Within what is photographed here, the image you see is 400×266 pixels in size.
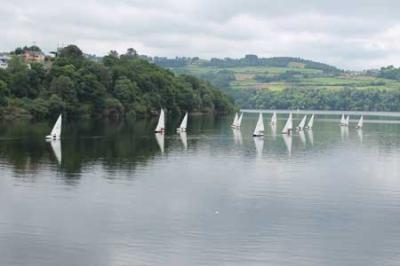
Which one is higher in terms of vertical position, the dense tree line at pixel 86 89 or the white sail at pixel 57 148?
the dense tree line at pixel 86 89

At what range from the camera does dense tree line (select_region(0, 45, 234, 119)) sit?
138900 millimetres

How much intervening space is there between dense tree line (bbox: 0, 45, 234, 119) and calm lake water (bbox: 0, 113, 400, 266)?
194 feet

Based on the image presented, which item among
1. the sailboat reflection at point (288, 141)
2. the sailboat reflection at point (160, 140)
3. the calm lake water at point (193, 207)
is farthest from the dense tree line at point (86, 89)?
the calm lake water at point (193, 207)

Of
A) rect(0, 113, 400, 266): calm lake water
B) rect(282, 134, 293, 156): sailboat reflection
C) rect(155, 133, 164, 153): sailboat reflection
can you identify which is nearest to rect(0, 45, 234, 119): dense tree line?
rect(155, 133, 164, 153): sailboat reflection

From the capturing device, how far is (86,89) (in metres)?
152

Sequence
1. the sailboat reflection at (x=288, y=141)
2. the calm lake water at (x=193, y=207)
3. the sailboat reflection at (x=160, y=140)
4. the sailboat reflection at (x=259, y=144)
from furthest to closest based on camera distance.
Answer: the sailboat reflection at (x=288, y=141) → the sailboat reflection at (x=160, y=140) → the sailboat reflection at (x=259, y=144) → the calm lake water at (x=193, y=207)

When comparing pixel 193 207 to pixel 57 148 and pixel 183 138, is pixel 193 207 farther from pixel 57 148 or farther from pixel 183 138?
pixel 183 138

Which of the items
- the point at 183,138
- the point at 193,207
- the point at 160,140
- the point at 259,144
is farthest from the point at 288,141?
the point at 193,207

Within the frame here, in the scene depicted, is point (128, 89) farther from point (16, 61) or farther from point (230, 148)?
point (230, 148)

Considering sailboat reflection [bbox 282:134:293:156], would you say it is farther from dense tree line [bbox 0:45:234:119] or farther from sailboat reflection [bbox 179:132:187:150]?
dense tree line [bbox 0:45:234:119]

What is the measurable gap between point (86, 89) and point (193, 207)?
112m

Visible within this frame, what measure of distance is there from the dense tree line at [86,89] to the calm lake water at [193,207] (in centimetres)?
5901

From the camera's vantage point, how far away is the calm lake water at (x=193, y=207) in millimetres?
32906

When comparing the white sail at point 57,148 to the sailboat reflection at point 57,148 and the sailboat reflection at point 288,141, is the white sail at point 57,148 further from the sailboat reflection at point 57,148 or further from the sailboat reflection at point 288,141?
the sailboat reflection at point 288,141
